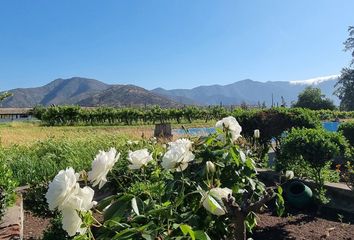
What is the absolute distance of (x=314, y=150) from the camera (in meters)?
6.46

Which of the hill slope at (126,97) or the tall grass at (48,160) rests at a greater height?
the tall grass at (48,160)

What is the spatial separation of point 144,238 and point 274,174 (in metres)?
6.31

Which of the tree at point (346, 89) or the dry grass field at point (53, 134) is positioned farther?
the tree at point (346, 89)

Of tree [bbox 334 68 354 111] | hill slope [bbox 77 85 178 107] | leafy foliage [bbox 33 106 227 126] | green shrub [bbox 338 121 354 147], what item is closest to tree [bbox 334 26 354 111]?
tree [bbox 334 68 354 111]

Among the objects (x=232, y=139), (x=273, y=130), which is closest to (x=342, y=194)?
(x=273, y=130)

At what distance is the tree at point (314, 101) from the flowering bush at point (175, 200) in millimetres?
51073

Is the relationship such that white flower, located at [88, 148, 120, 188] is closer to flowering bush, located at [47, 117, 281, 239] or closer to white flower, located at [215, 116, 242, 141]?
flowering bush, located at [47, 117, 281, 239]

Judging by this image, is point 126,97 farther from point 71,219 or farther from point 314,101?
point 71,219

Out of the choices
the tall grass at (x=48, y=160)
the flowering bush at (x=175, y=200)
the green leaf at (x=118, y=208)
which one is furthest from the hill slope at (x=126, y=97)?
the green leaf at (x=118, y=208)

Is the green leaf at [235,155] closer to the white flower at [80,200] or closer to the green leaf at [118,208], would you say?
the green leaf at [118,208]

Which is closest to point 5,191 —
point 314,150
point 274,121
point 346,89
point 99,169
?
point 99,169

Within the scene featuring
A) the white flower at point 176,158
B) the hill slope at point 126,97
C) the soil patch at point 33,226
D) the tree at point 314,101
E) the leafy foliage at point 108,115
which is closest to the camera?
the white flower at point 176,158

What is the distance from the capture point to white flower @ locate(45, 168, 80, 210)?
4.99 feet

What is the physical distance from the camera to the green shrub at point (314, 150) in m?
6.45
